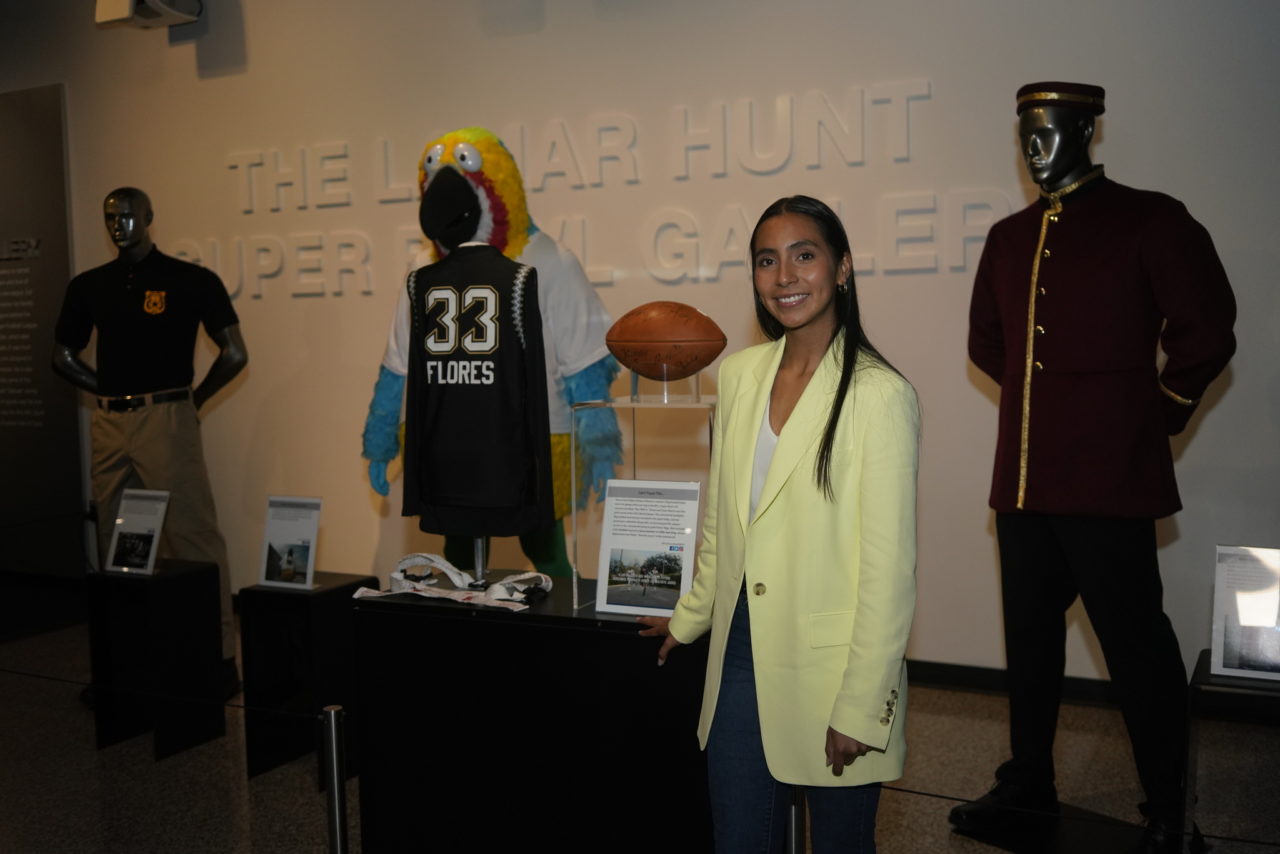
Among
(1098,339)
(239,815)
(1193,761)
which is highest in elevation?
(1098,339)

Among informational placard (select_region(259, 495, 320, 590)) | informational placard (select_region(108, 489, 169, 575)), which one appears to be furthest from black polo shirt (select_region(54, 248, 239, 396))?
informational placard (select_region(259, 495, 320, 590))

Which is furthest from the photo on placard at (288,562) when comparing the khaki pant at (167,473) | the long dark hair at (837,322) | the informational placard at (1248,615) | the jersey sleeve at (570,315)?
the informational placard at (1248,615)

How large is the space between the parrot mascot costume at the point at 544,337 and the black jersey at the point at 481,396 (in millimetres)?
290

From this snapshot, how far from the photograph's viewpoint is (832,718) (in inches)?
61.2

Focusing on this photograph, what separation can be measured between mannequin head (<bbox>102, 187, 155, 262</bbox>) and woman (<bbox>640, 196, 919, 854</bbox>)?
2.94m

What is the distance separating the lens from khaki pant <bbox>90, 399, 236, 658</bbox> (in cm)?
387

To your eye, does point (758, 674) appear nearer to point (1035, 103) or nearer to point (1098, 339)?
point (1098, 339)

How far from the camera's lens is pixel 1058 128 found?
2.61 m

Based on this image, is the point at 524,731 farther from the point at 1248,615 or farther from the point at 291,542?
the point at 1248,615

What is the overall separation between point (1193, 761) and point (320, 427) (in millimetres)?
3718

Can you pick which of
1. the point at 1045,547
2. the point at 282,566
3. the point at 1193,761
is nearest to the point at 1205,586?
the point at 1045,547

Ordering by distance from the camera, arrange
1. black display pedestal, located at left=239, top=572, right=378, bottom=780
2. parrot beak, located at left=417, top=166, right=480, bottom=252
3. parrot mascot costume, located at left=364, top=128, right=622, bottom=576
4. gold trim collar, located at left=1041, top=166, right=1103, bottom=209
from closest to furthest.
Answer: gold trim collar, located at left=1041, top=166, right=1103, bottom=209
parrot beak, located at left=417, top=166, right=480, bottom=252
parrot mascot costume, located at left=364, top=128, right=622, bottom=576
black display pedestal, located at left=239, top=572, right=378, bottom=780

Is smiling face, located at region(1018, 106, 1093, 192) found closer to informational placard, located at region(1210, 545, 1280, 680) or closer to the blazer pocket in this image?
informational placard, located at region(1210, 545, 1280, 680)

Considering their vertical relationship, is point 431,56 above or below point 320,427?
above
